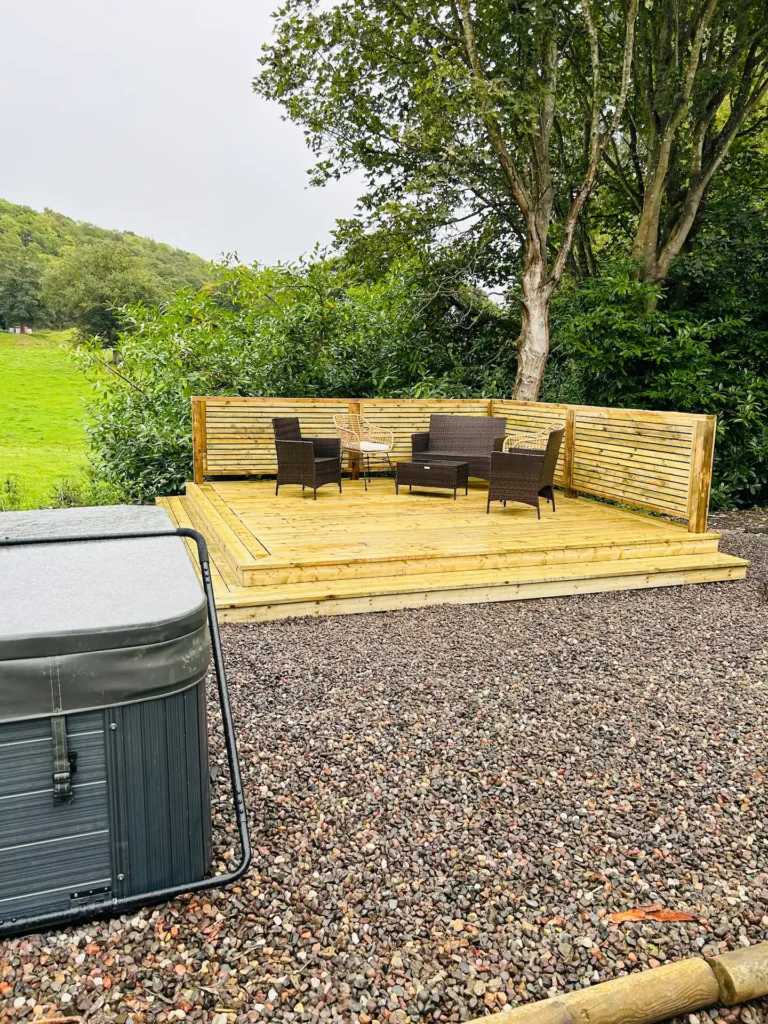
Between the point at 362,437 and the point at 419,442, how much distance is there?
2.12ft

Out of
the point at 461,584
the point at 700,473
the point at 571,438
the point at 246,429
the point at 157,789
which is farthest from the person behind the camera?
the point at 246,429

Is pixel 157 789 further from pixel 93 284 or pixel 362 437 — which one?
pixel 93 284

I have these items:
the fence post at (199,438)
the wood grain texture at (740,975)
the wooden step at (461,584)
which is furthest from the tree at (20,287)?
the wood grain texture at (740,975)

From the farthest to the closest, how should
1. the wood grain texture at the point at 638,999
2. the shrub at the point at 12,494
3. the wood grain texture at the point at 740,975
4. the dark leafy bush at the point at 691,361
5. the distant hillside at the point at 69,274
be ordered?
the distant hillside at the point at 69,274
the shrub at the point at 12,494
the dark leafy bush at the point at 691,361
the wood grain texture at the point at 740,975
the wood grain texture at the point at 638,999

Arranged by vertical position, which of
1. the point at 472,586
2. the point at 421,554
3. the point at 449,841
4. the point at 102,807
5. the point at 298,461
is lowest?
the point at 449,841

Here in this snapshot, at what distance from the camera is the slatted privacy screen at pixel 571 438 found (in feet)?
18.0

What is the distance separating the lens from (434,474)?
6723 millimetres

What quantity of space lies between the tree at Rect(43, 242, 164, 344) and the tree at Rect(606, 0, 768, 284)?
11.3 m

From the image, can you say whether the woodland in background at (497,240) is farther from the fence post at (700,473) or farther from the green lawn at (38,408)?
the green lawn at (38,408)

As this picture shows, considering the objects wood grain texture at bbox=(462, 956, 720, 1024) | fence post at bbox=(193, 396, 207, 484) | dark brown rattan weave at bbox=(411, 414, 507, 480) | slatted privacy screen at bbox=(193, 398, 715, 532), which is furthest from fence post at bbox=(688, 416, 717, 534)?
fence post at bbox=(193, 396, 207, 484)

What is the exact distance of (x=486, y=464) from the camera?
7.15 metres

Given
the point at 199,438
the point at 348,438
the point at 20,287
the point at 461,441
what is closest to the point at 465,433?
the point at 461,441

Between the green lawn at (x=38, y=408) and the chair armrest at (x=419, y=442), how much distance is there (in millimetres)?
7432

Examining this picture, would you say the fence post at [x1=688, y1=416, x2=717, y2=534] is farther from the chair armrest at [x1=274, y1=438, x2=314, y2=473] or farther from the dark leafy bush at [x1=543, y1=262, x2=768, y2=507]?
the chair armrest at [x1=274, y1=438, x2=314, y2=473]
